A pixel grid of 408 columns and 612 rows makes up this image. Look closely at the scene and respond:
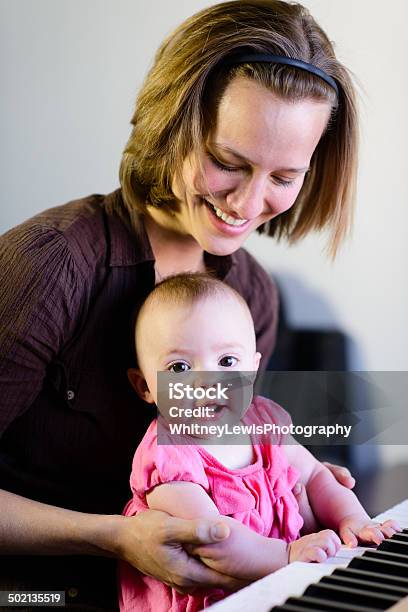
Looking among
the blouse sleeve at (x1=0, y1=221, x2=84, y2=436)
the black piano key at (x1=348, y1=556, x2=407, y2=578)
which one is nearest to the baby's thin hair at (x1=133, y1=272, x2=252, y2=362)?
the blouse sleeve at (x1=0, y1=221, x2=84, y2=436)

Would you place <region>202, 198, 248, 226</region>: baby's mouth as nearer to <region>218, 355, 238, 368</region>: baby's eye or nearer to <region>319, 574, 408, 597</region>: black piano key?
<region>218, 355, 238, 368</region>: baby's eye

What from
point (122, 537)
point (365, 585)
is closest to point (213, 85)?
point (122, 537)

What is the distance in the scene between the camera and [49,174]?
7.38 feet

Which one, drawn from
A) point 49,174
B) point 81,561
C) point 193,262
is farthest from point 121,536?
point 49,174

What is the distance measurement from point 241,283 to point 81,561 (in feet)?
2.11

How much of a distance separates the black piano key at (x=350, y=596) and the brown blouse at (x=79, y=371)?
63 cm

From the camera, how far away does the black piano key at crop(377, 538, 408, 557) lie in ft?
3.74

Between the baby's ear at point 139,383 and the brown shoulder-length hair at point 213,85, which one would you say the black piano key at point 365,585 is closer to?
the baby's ear at point 139,383

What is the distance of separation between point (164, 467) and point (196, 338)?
0.69ft

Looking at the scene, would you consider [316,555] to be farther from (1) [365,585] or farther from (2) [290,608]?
(2) [290,608]

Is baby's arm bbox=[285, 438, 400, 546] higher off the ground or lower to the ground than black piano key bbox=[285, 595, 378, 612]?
lower

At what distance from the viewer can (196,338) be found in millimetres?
1340

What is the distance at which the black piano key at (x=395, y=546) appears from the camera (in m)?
1.14

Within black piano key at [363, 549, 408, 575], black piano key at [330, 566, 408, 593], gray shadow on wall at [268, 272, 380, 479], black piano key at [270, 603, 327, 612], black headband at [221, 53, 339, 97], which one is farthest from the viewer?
gray shadow on wall at [268, 272, 380, 479]
